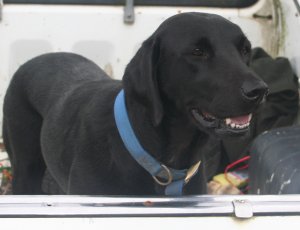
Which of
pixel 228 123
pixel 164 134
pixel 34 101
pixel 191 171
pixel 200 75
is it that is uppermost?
pixel 200 75

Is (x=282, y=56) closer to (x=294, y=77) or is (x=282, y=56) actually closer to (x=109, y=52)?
(x=294, y=77)

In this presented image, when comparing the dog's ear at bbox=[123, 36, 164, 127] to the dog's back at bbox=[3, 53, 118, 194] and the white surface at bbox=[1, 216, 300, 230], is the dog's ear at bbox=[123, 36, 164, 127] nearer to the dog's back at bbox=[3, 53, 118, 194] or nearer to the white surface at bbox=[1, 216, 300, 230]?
the white surface at bbox=[1, 216, 300, 230]

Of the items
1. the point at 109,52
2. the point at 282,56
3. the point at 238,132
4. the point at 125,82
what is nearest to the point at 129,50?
the point at 109,52

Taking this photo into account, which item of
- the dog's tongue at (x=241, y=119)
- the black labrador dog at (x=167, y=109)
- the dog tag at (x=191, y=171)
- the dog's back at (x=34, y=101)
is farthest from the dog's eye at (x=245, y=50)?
the dog's back at (x=34, y=101)

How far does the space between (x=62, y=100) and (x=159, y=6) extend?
120cm

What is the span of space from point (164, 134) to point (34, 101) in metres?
1.04

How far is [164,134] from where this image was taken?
7.82 ft

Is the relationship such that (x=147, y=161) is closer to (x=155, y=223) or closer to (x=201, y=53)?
(x=201, y=53)

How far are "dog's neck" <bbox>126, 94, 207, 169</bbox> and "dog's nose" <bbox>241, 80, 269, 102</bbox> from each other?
0.32m

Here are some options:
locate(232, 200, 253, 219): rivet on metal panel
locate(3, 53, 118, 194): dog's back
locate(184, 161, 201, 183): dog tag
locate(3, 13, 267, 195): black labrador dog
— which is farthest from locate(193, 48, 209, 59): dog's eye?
locate(3, 53, 118, 194): dog's back

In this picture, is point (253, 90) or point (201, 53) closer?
point (253, 90)

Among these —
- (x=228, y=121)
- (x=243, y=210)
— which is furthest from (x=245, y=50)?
(x=243, y=210)

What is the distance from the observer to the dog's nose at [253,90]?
2086 millimetres

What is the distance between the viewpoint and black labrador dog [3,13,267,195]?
2186 millimetres
